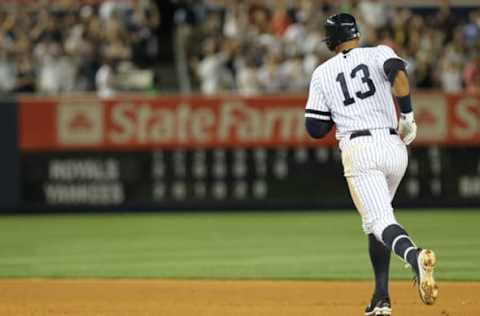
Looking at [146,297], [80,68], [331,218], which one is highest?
[80,68]

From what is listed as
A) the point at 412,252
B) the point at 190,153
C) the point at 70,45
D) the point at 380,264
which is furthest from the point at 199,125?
the point at 412,252

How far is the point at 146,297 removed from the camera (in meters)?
9.12

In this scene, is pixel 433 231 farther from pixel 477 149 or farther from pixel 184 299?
pixel 184 299

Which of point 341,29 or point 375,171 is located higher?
point 341,29

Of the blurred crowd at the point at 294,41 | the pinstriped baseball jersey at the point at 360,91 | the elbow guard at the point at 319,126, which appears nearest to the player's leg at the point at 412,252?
the pinstriped baseball jersey at the point at 360,91

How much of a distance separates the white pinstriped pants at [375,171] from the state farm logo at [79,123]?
10.4 m

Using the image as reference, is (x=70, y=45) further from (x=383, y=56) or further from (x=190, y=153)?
(x=383, y=56)

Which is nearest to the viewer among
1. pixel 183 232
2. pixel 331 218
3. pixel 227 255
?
pixel 227 255

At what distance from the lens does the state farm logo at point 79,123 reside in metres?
17.2

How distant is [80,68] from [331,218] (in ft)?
15.7

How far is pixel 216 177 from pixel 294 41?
2.78m

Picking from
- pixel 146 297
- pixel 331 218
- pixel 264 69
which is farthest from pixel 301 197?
pixel 146 297

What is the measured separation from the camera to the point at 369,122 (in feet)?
23.5

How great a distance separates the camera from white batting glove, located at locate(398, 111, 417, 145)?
726 cm
